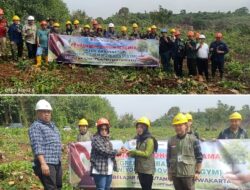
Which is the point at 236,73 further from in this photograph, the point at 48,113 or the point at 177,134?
the point at 48,113

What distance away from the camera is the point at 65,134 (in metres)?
7.45

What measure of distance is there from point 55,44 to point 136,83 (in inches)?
79.2

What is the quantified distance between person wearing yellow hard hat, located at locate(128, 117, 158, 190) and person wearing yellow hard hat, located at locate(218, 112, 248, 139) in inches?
39.5

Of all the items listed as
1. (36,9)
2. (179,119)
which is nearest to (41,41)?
(179,119)

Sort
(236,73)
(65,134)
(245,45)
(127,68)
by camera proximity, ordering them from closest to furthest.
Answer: (65,134)
(127,68)
(236,73)
(245,45)

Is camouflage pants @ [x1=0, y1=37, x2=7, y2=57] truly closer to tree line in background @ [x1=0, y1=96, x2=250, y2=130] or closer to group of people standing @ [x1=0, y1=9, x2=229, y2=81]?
group of people standing @ [x1=0, y1=9, x2=229, y2=81]

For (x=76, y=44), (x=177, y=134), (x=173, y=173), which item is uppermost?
(x=76, y=44)

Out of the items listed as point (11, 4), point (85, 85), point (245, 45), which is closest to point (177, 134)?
point (85, 85)

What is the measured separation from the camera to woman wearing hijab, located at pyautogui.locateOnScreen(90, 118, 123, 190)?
6.93 meters

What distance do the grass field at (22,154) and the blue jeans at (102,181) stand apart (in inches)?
22.5

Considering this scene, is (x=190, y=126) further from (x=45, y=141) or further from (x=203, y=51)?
(x=203, y=51)

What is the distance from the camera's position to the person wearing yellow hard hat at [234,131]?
7.21 meters

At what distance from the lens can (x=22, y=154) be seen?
775 cm

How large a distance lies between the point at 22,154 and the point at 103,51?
426cm
